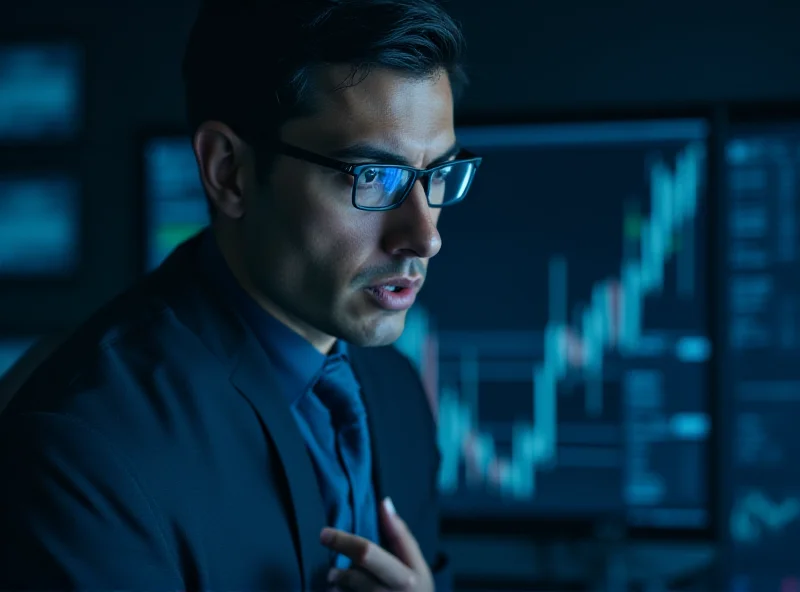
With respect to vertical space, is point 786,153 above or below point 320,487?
above

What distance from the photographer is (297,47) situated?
92 cm

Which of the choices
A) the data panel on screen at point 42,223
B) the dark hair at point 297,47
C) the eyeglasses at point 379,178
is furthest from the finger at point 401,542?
the data panel on screen at point 42,223

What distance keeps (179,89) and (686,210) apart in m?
1.26

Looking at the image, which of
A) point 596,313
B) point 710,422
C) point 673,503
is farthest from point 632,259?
point 673,503

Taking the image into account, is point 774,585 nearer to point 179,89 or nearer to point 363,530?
point 363,530

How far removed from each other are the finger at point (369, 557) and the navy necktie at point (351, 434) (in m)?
0.15

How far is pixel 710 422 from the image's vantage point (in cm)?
162

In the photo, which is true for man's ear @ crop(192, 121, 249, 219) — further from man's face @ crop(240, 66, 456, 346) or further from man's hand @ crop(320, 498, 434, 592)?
man's hand @ crop(320, 498, 434, 592)

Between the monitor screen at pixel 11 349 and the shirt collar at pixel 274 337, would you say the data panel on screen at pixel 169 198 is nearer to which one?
the monitor screen at pixel 11 349

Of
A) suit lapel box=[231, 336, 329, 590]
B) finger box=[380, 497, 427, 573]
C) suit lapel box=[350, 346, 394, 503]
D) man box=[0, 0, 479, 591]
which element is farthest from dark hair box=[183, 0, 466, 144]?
finger box=[380, 497, 427, 573]

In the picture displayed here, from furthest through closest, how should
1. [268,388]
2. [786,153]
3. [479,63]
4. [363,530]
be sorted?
[479,63] < [786,153] < [363,530] < [268,388]

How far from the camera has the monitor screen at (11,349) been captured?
187 cm

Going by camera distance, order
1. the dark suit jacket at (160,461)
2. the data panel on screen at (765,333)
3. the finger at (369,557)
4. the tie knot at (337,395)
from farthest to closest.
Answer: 1. the data panel on screen at (765,333)
2. the tie knot at (337,395)
3. the finger at (369,557)
4. the dark suit jacket at (160,461)

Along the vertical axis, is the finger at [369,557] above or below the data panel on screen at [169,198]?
below
